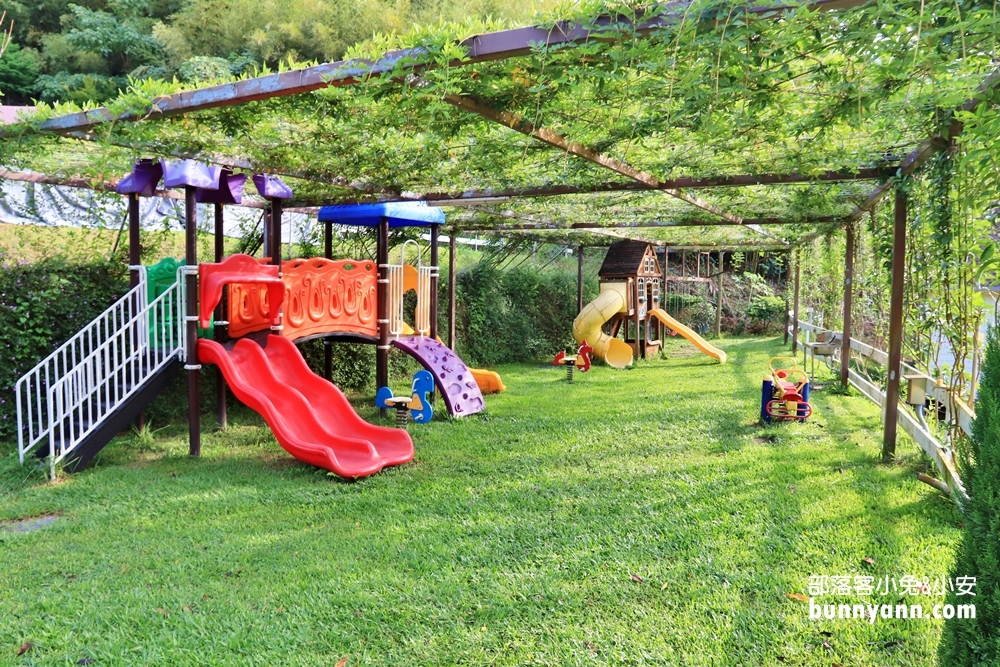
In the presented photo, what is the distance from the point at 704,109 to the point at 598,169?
253cm

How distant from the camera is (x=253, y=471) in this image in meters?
5.87

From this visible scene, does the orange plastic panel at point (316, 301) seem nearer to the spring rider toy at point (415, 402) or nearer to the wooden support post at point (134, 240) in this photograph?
the spring rider toy at point (415, 402)

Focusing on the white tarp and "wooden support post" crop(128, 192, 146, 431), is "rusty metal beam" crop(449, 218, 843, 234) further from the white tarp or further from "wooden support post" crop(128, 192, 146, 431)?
"wooden support post" crop(128, 192, 146, 431)

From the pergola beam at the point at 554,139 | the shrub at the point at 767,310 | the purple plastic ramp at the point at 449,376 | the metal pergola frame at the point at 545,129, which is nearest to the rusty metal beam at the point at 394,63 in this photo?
the metal pergola frame at the point at 545,129

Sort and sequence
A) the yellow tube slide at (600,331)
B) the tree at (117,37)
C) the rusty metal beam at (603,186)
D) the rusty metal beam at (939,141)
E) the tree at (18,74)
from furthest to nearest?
the tree at (117,37) → the tree at (18,74) → the yellow tube slide at (600,331) → the rusty metal beam at (603,186) → the rusty metal beam at (939,141)

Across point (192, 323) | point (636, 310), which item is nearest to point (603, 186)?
point (192, 323)

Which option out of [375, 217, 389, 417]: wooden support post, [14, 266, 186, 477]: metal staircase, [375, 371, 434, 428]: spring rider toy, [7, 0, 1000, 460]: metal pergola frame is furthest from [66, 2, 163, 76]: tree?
[375, 371, 434, 428]: spring rider toy

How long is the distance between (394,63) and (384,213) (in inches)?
181

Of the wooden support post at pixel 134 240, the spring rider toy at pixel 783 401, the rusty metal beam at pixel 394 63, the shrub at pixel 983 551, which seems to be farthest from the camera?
the spring rider toy at pixel 783 401

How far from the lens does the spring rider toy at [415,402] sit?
24.3 ft

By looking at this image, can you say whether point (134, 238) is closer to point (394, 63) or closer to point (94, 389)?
point (94, 389)

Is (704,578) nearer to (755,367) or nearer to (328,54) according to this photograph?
(755,367)

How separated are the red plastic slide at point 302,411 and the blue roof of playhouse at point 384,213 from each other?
1.87m

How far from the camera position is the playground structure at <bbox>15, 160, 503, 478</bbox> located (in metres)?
5.84
